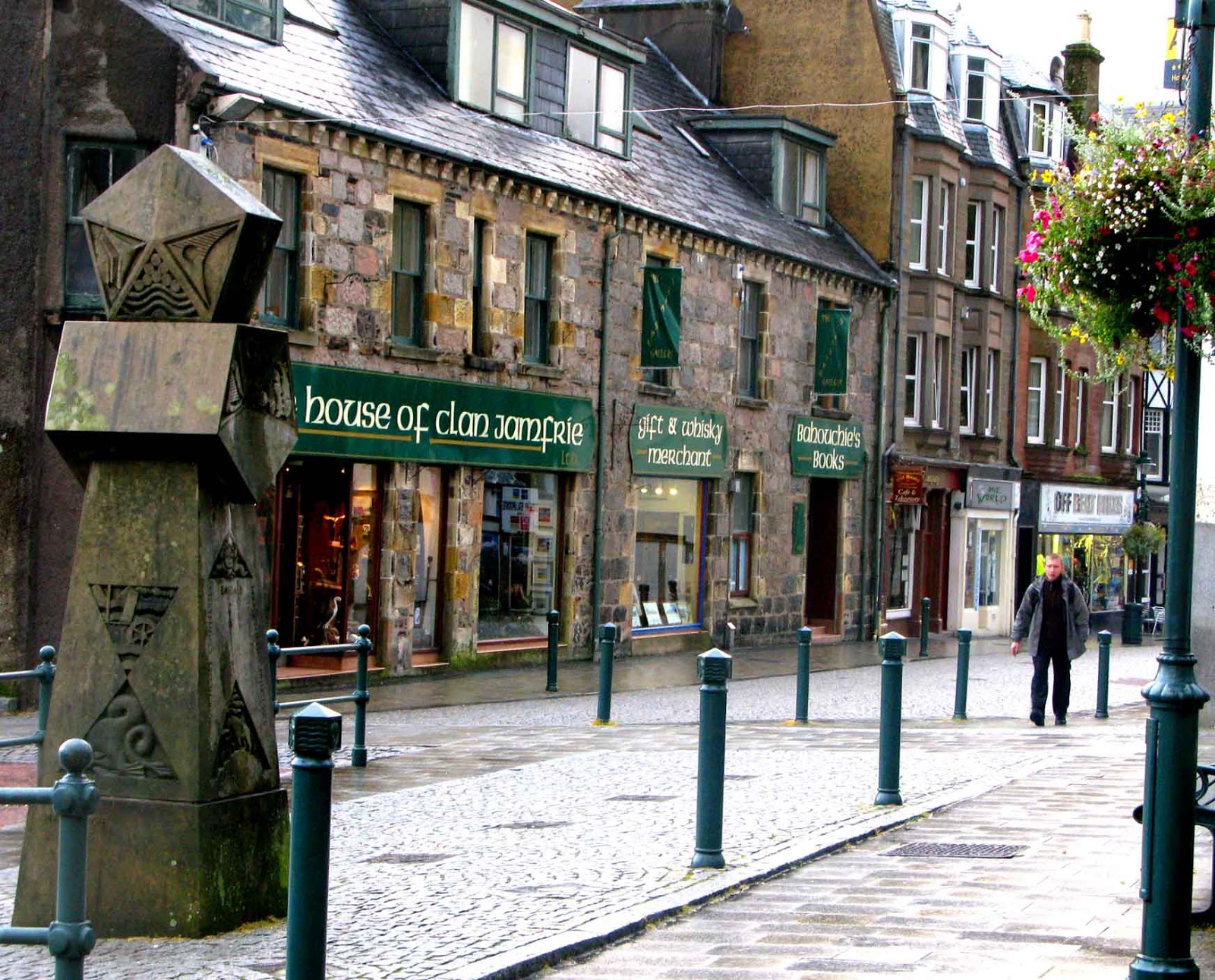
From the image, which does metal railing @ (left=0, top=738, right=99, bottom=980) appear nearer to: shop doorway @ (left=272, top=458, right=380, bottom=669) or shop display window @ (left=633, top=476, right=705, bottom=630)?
shop doorway @ (left=272, top=458, right=380, bottom=669)

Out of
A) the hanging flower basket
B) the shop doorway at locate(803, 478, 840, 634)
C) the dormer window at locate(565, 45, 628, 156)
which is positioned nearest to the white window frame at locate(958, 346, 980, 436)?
the shop doorway at locate(803, 478, 840, 634)

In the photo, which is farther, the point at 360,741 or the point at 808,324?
the point at 808,324

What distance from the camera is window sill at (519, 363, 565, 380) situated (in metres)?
24.3

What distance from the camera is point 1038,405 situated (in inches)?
1663

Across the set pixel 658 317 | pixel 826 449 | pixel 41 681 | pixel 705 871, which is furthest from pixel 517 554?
pixel 705 871

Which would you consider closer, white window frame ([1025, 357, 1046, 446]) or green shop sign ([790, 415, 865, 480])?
green shop sign ([790, 415, 865, 480])

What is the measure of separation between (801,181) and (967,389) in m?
7.68

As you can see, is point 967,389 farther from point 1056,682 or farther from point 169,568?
point 169,568

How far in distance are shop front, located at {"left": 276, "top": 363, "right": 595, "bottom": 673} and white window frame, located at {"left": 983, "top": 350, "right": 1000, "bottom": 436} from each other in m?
16.0

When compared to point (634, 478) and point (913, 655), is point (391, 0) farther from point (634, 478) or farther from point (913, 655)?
point (913, 655)

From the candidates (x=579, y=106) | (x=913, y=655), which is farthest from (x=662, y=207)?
(x=913, y=655)

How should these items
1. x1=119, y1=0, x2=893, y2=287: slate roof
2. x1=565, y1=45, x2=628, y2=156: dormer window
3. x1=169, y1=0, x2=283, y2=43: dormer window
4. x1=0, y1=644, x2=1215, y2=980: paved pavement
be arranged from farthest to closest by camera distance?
x1=565, y1=45, x2=628, y2=156: dormer window < x1=169, y1=0, x2=283, y2=43: dormer window < x1=119, y1=0, x2=893, y2=287: slate roof < x1=0, y1=644, x2=1215, y2=980: paved pavement

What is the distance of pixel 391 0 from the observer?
81.1 ft

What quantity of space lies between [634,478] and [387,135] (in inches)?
305
